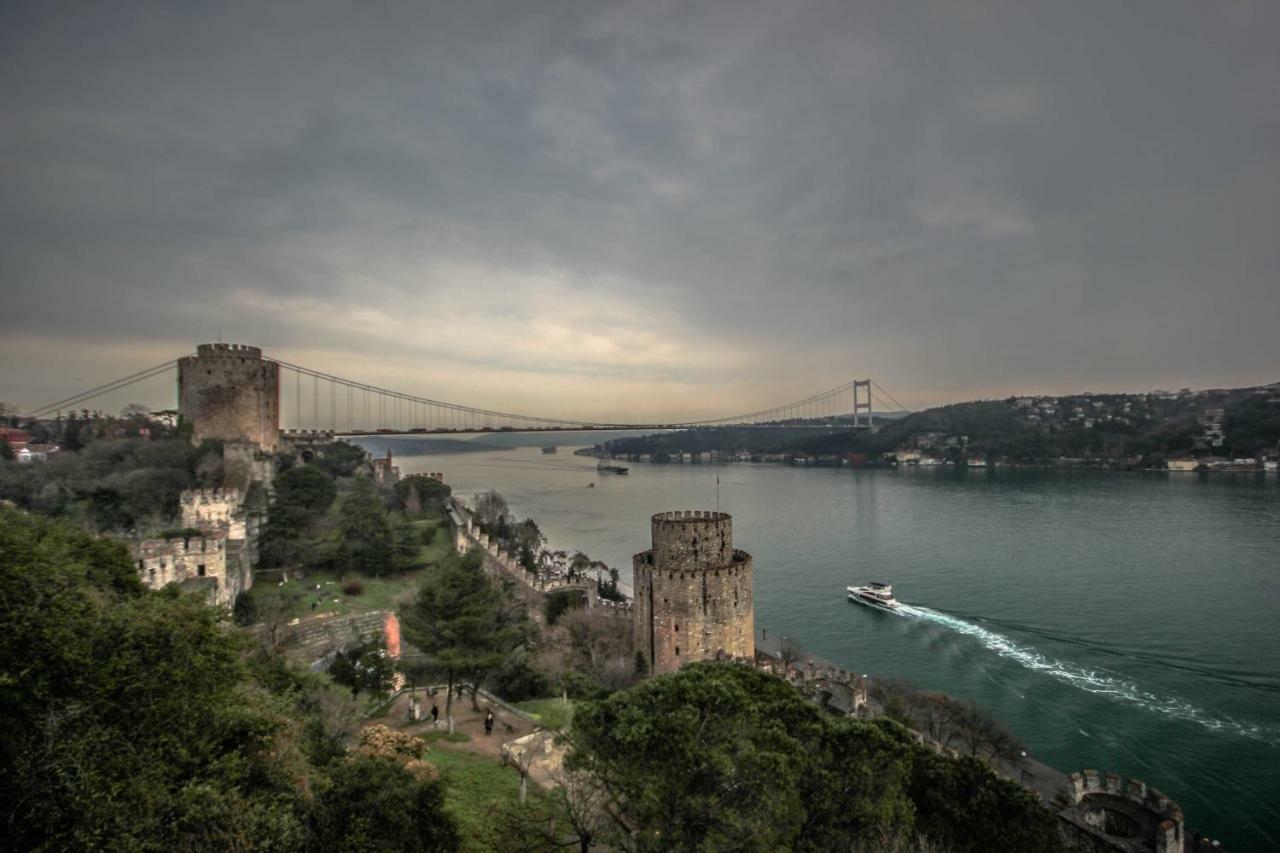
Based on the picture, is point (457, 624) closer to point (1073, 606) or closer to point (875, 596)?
point (875, 596)

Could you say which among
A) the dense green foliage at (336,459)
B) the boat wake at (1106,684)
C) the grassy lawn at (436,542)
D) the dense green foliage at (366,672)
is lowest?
the boat wake at (1106,684)

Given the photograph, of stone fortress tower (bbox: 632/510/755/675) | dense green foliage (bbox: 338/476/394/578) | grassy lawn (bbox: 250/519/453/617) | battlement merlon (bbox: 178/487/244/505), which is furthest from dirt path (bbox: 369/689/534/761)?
battlement merlon (bbox: 178/487/244/505)

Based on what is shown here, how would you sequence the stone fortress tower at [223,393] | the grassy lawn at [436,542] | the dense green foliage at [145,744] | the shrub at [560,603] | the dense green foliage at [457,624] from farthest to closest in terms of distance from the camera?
the stone fortress tower at [223,393], the shrub at [560,603], the grassy lawn at [436,542], the dense green foliage at [457,624], the dense green foliage at [145,744]

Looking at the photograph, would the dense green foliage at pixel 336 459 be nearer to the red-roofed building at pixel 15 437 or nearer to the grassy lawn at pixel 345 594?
the red-roofed building at pixel 15 437

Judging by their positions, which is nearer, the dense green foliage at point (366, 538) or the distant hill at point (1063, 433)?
the dense green foliage at point (366, 538)

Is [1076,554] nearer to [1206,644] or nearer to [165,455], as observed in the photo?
[1206,644]

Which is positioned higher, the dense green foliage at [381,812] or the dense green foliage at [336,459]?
the dense green foliage at [336,459]

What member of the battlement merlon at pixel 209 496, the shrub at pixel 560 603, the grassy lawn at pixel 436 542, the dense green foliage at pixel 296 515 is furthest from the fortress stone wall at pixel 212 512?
the shrub at pixel 560 603
